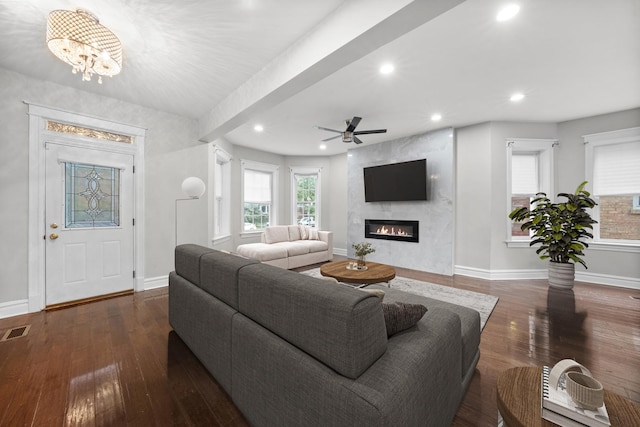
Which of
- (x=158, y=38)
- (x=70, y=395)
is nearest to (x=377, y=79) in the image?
(x=158, y=38)

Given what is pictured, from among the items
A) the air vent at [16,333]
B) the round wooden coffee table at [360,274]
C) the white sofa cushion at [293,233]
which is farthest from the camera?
the white sofa cushion at [293,233]

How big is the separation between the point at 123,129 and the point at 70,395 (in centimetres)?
339

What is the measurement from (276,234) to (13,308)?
390 centimetres

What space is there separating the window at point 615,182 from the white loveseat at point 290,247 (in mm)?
4910

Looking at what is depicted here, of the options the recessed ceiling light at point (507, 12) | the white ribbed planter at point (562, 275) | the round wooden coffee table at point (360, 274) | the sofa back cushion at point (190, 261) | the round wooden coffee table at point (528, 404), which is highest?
the recessed ceiling light at point (507, 12)

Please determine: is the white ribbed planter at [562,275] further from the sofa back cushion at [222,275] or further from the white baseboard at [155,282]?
the white baseboard at [155,282]

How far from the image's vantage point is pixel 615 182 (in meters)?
4.14

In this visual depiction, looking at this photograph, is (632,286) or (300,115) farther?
(300,115)

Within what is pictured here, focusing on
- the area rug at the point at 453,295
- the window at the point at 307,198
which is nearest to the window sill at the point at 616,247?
the area rug at the point at 453,295

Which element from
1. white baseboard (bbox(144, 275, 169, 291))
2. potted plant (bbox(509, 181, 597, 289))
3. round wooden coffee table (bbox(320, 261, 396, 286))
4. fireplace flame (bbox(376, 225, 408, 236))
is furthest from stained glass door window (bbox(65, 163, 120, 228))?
potted plant (bbox(509, 181, 597, 289))

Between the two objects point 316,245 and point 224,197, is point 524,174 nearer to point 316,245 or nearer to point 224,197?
point 316,245

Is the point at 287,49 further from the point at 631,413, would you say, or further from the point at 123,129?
Result: the point at 631,413

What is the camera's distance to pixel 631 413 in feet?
3.16

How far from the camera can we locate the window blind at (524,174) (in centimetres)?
474
